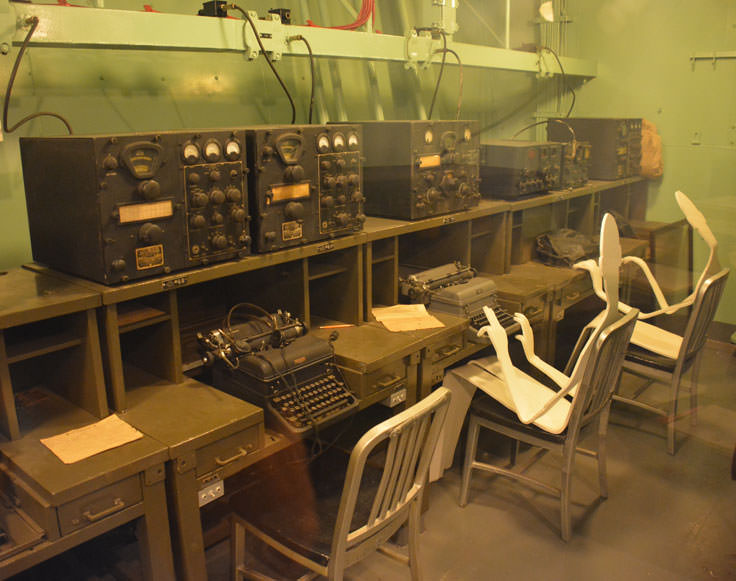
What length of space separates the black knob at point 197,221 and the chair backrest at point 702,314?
2.19 meters

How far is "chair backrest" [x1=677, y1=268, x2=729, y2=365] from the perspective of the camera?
2.91 meters

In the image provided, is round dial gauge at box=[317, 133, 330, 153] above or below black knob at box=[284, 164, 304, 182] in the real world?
above

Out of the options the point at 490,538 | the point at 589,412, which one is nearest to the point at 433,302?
the point at 589,412

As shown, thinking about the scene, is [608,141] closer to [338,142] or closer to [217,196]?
[338,142]

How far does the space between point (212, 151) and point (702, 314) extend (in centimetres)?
229

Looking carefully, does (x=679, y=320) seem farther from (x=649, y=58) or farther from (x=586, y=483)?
(x=649, y=58)

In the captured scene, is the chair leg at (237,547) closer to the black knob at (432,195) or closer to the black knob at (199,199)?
the black knob at (199,199)

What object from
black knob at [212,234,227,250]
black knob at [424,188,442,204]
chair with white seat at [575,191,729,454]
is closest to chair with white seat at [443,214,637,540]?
chair with white seat at [575,191,729,454]

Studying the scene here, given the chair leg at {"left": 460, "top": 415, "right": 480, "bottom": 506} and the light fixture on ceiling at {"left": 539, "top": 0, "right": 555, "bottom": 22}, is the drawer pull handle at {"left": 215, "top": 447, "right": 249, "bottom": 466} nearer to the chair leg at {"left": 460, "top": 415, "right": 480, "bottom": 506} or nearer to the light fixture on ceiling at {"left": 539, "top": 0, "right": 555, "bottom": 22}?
the chair leg at {"left": 460, "top": 415, "right": 480, "bottom": 506}

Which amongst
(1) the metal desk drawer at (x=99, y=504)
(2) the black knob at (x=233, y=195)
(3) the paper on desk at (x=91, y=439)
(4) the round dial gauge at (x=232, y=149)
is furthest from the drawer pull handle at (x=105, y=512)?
(4) the round dial gauge at (x=232, y=149)

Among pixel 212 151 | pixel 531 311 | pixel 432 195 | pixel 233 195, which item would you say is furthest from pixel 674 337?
pixel 212 151

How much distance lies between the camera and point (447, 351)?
2617 mm

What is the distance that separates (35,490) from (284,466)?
731 millimetres

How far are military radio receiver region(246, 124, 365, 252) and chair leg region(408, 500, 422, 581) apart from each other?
918 mm
